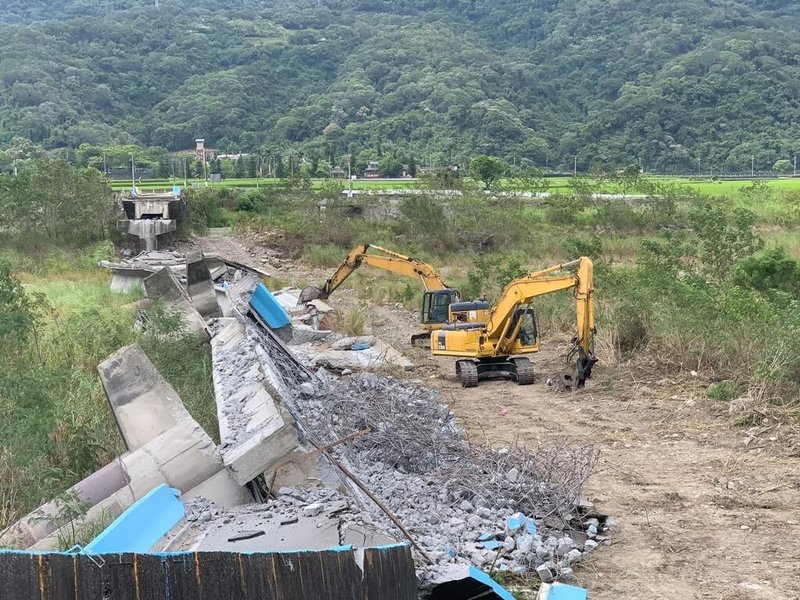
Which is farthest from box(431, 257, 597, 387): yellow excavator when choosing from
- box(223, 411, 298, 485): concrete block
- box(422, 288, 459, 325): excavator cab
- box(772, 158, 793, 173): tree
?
box(772, 158, 793, 173): tree

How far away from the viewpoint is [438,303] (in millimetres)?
18234

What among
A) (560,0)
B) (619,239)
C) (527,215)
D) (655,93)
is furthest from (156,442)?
(560,0)

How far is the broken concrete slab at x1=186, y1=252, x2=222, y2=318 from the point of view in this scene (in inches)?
577

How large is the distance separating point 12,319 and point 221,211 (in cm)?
3484

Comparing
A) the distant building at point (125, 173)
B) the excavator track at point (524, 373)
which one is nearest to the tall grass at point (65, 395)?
the excavator track at point (524, 373)

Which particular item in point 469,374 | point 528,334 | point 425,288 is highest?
point 425,288

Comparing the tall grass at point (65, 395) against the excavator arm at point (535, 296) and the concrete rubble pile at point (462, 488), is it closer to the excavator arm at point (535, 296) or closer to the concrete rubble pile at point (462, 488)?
the concrete rubble pile at point (462, 488)

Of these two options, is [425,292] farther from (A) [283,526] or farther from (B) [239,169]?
(B) [239,169]

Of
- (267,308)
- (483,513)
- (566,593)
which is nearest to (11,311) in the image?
(267,308)

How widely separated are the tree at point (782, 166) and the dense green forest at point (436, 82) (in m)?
2.04

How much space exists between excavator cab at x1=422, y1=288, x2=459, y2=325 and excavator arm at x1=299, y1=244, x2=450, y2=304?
0.56 m

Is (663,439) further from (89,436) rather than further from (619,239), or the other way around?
(619,239)

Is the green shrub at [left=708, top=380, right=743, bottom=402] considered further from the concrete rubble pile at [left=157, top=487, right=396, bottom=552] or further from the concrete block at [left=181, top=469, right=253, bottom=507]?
the concrete block at [left=181, top=469, right=253, bottom=507]

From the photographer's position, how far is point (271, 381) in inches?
348
